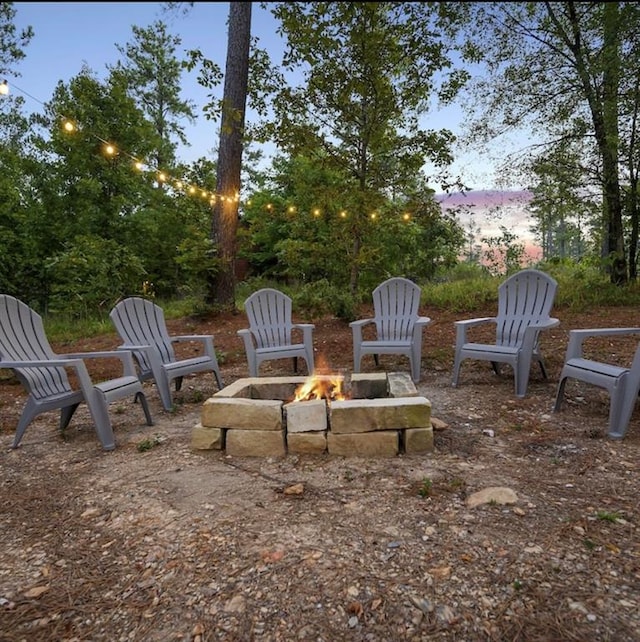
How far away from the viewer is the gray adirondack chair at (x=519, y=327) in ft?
11.9

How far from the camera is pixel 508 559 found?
5.29 ft

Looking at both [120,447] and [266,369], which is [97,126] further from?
[120,447]

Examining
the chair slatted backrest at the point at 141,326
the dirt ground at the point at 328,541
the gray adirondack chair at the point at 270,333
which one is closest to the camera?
the dirt ground at the point at 328,541

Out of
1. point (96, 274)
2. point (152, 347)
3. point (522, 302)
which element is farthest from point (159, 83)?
point (522, 302)

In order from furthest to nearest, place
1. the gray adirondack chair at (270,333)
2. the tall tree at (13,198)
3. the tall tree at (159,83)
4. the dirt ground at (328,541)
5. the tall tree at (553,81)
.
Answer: the tall tree at (159,83), the tall tree at (13,198), the tall tree at (553,81), the gray adirondack chair at (270,333), the dirt ground at (328,541)

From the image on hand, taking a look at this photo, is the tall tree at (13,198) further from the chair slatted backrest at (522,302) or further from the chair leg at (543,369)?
the chair leg at (543,369)

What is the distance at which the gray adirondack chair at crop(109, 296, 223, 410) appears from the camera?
3600mm

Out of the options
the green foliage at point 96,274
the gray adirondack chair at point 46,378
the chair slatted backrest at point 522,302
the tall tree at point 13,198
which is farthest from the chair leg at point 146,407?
the tall tree at point 13,198

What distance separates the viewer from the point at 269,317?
4.62m

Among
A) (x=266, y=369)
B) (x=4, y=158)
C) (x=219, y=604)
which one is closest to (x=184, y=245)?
(x=266, y=369)

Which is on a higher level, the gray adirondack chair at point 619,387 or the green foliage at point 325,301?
the green foliage at point 325,301

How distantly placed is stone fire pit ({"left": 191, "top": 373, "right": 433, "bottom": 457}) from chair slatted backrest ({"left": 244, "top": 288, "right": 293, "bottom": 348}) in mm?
1768

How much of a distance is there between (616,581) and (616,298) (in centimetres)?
592

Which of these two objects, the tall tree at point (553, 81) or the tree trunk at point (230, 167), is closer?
the tall tree at point (553, 81)
